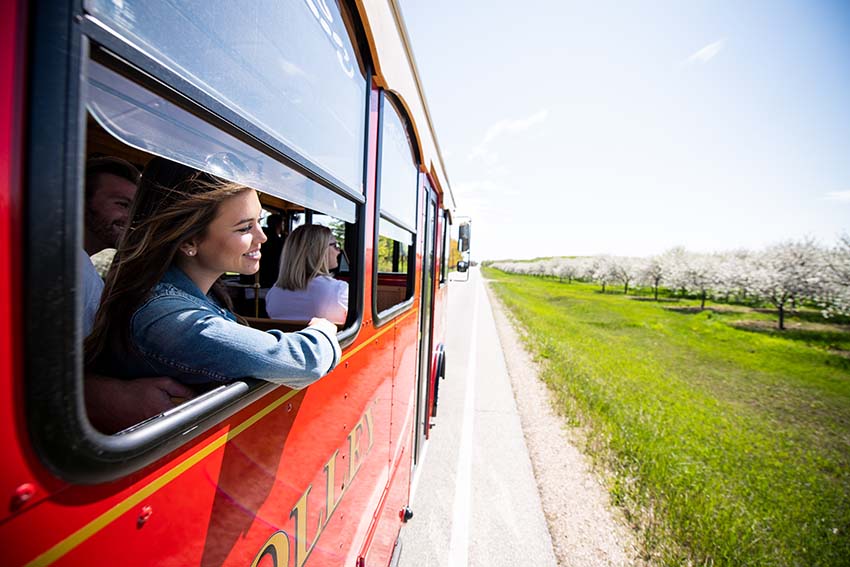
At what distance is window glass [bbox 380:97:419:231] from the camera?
1.92 meters

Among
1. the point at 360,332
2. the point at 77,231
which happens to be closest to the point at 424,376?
the point at 360,332

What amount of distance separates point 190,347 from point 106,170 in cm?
103

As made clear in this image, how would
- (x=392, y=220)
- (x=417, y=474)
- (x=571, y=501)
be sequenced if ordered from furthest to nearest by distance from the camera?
(x=417, y=474)
(x=571, y=501)
(x=392, y=220)

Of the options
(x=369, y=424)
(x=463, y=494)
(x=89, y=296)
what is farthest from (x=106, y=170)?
(x=463, y=494)

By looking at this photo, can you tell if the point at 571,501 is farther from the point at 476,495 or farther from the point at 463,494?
the point at 463,494

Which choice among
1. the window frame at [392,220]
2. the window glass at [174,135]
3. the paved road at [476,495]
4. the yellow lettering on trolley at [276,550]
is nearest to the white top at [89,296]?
the window glass at [174,135]

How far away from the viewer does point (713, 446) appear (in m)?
6.10

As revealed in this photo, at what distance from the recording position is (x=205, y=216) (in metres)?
1.00

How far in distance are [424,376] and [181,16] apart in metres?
3.68

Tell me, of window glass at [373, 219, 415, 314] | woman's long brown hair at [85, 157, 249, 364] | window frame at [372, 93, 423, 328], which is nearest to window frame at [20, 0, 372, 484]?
woman's long brown hair at [85, 157, 249, 364]

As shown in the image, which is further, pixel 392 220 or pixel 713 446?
pixel 713 446

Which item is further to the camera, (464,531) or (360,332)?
(464,531)

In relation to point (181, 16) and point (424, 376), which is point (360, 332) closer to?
point (181, 16)

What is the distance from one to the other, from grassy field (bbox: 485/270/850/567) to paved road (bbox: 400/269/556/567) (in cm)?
90
